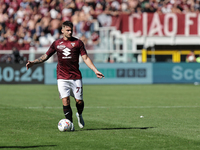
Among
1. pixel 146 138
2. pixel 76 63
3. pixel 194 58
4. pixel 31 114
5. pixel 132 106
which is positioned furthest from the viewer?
pixel 194 58

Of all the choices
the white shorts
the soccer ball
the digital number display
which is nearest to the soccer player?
the white shorts

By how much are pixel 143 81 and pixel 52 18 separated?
7.33 metres

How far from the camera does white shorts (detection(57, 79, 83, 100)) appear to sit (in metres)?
8.17

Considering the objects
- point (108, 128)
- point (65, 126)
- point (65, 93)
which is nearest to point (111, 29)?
point (108, 128)

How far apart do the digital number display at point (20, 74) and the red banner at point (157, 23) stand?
20.2 ft

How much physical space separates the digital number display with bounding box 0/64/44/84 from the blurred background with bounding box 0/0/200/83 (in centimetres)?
94

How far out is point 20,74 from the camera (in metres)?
24.5

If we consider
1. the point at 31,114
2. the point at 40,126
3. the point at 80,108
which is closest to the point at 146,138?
the point at 80,108

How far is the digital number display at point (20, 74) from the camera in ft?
79.8

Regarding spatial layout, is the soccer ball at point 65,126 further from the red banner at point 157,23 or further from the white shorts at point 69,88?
the red banner at point 157,23

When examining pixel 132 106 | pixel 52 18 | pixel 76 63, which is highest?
pixel 52 18

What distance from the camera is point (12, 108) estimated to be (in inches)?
485

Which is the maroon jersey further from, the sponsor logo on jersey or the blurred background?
the blurred background

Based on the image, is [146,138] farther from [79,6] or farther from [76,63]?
[79,6]
